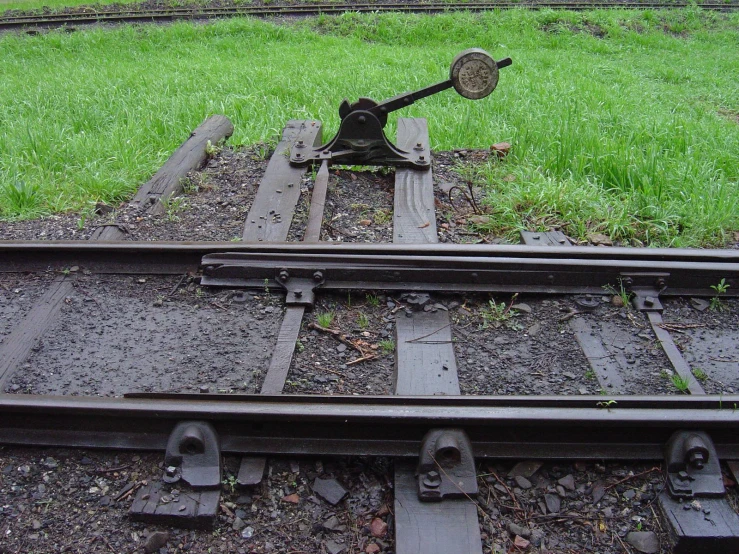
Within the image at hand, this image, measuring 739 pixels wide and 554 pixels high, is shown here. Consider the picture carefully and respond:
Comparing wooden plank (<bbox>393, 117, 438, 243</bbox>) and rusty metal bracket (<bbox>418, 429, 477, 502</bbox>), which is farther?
wooden plank (<bbox>393, 117, 438, 243</bbox>)

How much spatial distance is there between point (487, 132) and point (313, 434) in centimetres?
392

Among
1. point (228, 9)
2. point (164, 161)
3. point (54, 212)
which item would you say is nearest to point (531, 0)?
point (228, 9)

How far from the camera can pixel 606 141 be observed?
17.5ft

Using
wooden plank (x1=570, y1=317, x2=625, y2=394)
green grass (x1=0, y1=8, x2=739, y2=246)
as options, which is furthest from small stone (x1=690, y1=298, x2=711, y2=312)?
green grass (x1=0, y1=8, x2=739, y2=246)

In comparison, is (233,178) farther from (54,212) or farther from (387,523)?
(387,523)

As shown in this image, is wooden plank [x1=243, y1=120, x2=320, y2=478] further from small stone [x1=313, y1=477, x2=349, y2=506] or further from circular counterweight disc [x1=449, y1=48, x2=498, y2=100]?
→ circular counterweight disc [x1=449, y1=48, x2=498, y2=100]

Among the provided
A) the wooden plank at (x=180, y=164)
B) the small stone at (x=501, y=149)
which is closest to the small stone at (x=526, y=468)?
the wooden plank at (x=180, y=164)

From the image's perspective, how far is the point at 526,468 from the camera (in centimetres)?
249

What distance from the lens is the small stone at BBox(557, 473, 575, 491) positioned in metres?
2.43

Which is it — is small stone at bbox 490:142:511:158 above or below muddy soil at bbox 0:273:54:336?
above

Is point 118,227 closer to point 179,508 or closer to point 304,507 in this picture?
point 179,508

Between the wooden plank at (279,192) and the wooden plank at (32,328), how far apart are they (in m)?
1.00

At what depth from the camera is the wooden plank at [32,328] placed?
307 cm

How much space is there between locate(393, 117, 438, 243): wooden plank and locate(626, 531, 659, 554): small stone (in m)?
2.00
